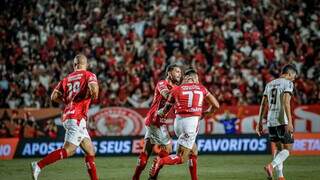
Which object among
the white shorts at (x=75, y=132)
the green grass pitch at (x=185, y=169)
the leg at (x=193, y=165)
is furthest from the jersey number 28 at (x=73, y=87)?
the green grass pitch at (x=185, y=169)

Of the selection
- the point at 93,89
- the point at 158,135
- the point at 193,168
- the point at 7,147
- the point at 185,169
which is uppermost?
the point at 93,89

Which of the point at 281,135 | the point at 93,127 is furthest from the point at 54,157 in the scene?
the point at 93,127

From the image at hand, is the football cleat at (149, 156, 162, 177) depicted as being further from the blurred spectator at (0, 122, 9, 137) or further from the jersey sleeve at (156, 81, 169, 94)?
the blurred spectator at (0, 122, 9, 137)

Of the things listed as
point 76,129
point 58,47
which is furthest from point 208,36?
point 76,129

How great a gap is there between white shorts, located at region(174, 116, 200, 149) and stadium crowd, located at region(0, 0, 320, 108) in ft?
41.3

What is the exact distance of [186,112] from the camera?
41.3 ft

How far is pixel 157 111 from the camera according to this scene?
522 inches

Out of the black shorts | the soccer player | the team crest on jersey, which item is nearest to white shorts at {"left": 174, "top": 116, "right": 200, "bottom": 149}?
the soccer player

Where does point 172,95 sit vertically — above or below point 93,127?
above

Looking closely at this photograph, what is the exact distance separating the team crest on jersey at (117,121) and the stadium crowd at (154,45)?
563 millimetres

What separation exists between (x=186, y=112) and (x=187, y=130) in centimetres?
35

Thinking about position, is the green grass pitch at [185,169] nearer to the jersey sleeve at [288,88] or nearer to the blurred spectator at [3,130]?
the jersey sleeve at [288,88]

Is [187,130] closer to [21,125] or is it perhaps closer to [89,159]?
[89,159]

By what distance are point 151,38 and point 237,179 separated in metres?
14.1
